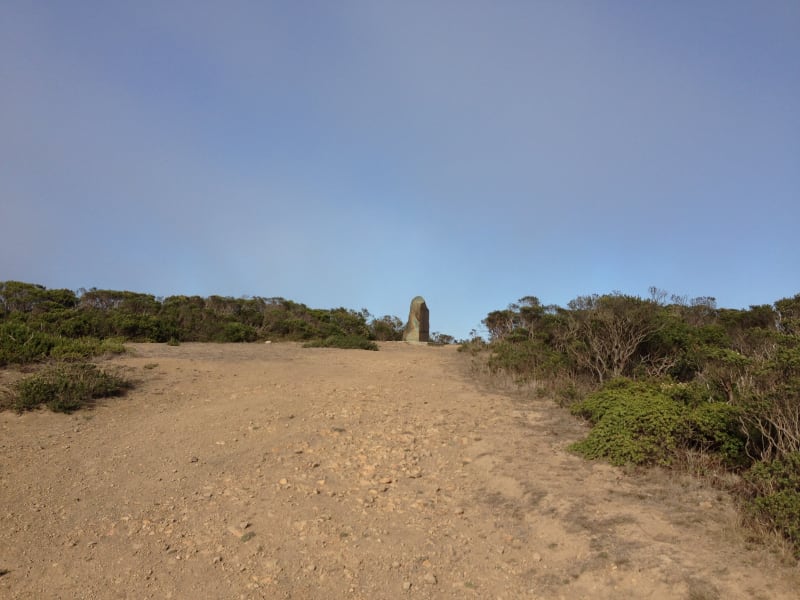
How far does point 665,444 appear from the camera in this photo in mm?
5309

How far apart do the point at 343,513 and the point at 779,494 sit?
3.48 metres

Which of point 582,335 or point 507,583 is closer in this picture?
point 507,583

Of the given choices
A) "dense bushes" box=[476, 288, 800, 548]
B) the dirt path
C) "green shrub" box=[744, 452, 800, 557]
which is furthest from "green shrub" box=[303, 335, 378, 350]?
"green shrub" box=[744, 452, 800, 557]

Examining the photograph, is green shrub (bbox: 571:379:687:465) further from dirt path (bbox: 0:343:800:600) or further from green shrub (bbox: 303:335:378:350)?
green shrub (bbox: 303:335:378:350)

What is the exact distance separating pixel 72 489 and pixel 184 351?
8935 millimetres

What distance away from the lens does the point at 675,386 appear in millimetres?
6641

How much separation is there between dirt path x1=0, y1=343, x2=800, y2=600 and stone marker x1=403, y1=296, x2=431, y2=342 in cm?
1635

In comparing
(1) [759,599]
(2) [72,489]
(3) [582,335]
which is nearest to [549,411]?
(3) [582,335]

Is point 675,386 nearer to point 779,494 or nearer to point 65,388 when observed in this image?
point 779,494

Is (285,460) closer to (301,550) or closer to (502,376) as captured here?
(301,550)

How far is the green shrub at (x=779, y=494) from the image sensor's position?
3.56m

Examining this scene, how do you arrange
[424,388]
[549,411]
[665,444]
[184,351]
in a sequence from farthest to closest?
[184,351] < [424,388] < [549,411] < [665,444]

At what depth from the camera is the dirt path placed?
3467mm

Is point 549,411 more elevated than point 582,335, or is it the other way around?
point 582,335
